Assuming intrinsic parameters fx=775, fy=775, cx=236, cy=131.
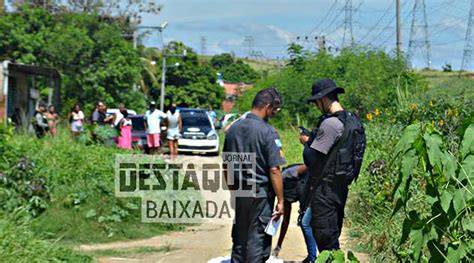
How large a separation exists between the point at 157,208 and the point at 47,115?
933 cm

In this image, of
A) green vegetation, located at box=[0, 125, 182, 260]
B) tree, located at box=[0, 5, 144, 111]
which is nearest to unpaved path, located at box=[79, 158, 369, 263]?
green vegetation, located at box=[0, 125, 182, 260]

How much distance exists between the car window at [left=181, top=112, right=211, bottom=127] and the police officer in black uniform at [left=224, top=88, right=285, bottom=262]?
1900cm

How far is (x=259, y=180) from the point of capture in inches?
273

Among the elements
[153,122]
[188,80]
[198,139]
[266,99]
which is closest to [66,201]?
[266,99]

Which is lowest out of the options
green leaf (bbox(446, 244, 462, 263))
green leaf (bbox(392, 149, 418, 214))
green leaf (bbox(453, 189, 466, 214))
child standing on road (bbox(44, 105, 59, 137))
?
child standing on road (bbox(44, 105, 59, 137))

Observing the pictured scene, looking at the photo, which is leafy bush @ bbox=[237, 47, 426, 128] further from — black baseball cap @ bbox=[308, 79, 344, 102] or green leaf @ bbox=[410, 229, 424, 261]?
green leaf @ bbox=[410, 229, 424, 261]

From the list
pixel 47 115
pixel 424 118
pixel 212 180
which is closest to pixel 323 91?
pixel 424 118

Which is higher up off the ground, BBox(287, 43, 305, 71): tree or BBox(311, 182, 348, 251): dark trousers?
BBox(287, 43, 305, 71): tree

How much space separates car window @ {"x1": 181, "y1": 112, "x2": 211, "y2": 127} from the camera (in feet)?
85.8

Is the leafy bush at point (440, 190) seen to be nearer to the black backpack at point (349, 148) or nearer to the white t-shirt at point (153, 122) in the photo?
the black backpack at point (349, 148)

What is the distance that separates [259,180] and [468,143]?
3.03 m

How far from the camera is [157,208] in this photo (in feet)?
37.4

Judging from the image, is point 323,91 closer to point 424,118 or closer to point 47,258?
point 47,258

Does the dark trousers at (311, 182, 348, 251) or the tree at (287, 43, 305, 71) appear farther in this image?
the tree at (287, 43, 305, 71)
